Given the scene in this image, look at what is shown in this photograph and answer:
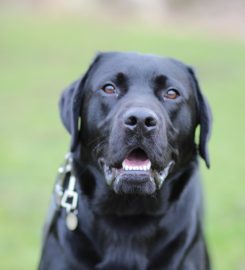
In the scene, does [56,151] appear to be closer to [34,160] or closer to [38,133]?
[34,160]

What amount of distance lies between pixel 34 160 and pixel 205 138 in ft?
18.1

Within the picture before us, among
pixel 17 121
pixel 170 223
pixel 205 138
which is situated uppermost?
pixel 205 138

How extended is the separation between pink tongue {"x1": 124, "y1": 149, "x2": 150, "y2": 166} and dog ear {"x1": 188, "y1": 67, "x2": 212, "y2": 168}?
54 cm

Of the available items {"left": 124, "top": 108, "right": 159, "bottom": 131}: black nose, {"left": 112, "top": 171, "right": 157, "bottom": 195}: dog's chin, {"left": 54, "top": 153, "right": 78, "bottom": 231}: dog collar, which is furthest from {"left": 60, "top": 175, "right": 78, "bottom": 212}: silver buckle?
{"left": 124, "top": 108, "right": 159, "bottom": 131}: black nose

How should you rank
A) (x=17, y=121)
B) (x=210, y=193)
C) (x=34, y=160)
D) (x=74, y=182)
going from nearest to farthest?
(x=74, y=182), (x=210, y=193), (x=34, y=160), (x=17, y=121)

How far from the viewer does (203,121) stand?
170 inches

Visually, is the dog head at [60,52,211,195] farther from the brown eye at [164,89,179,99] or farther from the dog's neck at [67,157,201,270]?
the dog's neck at [67,157,201,270]

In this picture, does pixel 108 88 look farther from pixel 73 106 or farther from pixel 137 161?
pixel 137 161

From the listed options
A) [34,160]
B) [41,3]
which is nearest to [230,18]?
[41,3]

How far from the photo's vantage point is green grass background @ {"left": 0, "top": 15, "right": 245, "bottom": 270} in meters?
6.66

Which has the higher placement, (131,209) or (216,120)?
(131,209)

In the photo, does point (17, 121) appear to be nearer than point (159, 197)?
No

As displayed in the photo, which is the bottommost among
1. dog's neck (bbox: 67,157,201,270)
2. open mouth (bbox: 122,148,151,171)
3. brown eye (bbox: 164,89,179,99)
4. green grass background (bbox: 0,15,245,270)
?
green grass background (bbox: 0,15,245,270)

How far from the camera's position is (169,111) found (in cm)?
406
